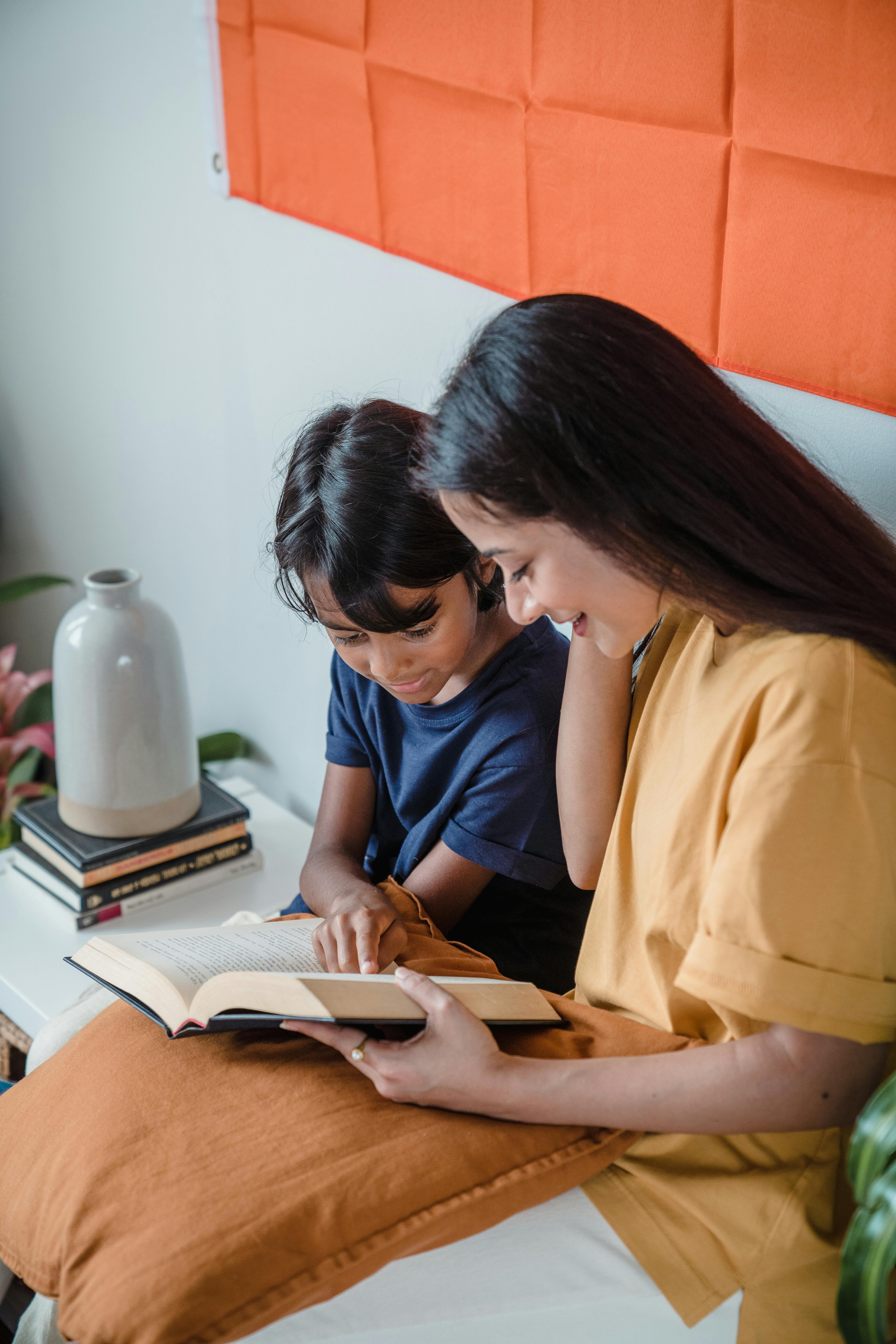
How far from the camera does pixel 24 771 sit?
1.96 meters

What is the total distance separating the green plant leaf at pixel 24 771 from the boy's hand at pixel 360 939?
1026 millimetres

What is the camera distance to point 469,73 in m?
1.18

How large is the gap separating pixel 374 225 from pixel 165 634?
56 cm

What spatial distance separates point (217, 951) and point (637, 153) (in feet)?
2.72

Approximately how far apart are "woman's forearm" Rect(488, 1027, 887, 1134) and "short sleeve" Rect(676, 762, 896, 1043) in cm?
4

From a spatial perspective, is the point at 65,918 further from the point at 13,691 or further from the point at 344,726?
the point at 13,691

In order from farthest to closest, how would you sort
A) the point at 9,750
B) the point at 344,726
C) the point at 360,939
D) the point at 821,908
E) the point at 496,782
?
the point at 9,750 < the point at 344,726 < the point at 496,782 < the point at 360,939 < the point at 821,908

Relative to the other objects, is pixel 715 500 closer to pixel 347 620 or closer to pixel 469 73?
pixel 347 620

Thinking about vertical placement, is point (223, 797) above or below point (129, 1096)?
below

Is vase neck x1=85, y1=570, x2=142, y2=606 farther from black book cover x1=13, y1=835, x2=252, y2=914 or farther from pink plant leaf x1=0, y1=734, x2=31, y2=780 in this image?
pink plant leaf x1=0, y1=734, x2=31, y2=780

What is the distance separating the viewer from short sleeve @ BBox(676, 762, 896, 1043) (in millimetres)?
744

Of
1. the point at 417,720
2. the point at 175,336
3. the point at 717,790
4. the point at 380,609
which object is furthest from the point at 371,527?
the point at 175,336

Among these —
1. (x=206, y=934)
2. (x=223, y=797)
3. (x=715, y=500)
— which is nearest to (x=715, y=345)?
(x=715, y=500)

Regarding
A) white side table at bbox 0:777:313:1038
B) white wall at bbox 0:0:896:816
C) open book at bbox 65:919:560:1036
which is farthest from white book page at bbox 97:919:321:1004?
white wall at bbox 0:0:896:816
